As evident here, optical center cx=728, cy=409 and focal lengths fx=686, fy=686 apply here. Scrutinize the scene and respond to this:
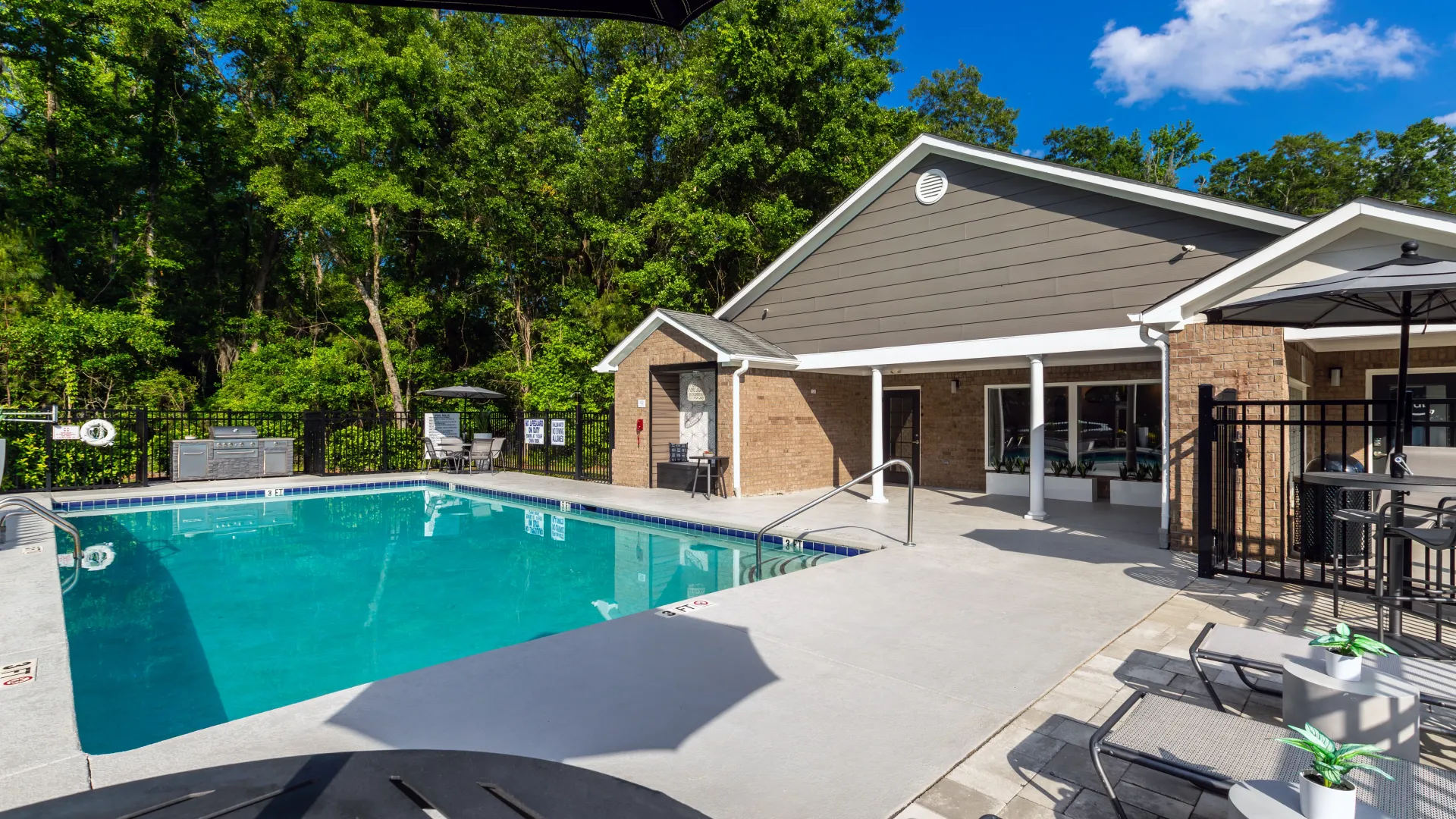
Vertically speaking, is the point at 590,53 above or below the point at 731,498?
above

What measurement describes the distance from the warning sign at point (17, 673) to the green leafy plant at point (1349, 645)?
5.57 m

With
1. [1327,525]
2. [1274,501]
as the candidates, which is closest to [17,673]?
[1327,525]

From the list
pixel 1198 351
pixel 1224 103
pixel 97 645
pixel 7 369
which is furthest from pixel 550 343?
pixel 1224 103

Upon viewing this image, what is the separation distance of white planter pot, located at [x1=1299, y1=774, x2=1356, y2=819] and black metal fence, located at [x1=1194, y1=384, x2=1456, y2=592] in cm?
403

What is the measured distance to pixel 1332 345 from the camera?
25.4 ft

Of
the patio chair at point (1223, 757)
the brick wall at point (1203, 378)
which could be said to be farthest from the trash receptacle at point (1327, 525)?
the patio chair at point (1223, 757)

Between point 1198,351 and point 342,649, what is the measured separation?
26.8 feet

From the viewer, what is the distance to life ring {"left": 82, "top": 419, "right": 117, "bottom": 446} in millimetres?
11617

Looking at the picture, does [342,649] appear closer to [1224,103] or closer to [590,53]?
[590,53]

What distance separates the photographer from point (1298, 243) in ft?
20.9

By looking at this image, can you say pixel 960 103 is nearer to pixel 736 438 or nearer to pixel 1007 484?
pixel 1007 484

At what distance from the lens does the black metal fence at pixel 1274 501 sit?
5.40m

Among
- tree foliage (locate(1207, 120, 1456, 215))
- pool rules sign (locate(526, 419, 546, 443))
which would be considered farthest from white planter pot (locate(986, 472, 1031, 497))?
tree foliage (locate(1207, 120, 1456, 215))

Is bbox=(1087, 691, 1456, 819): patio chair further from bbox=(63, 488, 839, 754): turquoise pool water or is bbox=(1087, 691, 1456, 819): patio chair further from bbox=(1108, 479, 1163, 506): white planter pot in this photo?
bbox=(1108, 479, 1163, 506): white planter pot
